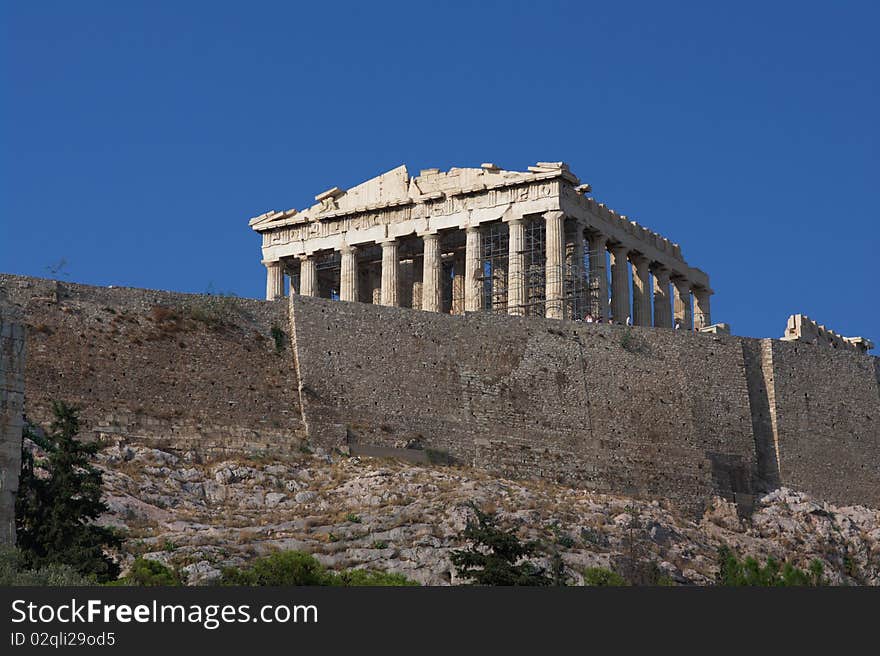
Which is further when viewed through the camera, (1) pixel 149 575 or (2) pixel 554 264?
(2) pixel 554 264

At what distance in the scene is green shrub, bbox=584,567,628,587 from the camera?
1484 inches

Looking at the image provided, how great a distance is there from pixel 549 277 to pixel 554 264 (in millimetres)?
412

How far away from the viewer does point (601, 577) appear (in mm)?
38125

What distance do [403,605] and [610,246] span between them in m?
37.5

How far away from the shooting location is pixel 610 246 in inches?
2416

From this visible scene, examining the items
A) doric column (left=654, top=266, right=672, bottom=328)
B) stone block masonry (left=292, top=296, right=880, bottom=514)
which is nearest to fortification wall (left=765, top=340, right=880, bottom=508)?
stone block masonry (left=292, top=296, right=880, bottom=514)

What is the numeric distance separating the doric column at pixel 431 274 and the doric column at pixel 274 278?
528 centimetres

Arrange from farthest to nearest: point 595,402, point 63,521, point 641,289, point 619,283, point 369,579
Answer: point 641,289 → point 619,283 → point 595,402 → point 369,579 → point 63,521

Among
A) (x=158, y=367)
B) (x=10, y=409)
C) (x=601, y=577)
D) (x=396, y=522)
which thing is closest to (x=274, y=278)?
(x=158, y=367)

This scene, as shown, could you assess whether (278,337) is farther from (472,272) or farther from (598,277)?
(598,277)

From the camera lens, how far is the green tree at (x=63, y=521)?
31656mm

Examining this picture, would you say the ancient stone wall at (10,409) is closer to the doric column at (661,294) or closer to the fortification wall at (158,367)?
the fortification wall at (158,367)

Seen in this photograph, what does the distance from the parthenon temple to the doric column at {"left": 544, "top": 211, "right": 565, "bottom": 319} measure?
28 mm

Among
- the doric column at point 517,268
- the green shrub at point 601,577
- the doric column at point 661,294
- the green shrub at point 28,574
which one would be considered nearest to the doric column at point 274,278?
the doric column at point 517,268
